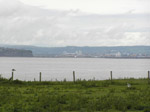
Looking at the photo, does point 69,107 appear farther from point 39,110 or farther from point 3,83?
point 3,83

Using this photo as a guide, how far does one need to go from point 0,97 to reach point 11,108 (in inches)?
209

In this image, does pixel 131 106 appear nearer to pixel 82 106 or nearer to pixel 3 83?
pixel 82 106

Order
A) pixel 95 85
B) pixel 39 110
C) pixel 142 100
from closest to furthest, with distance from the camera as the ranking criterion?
pixel 39 110, pixel 142 100, pixel 95 85

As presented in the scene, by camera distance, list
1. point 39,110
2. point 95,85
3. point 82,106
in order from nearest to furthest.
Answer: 1. point 39,110
2. point 82,106
3. point 95,85

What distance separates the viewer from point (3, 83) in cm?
3962

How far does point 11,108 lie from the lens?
20.0 m

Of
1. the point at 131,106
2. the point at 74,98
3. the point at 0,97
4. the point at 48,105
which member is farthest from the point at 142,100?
the point at 0,97

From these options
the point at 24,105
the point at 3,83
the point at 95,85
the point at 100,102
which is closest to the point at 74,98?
the point at 100,102

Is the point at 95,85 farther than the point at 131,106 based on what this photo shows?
Yes

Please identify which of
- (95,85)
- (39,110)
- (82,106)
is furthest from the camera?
(95,85)

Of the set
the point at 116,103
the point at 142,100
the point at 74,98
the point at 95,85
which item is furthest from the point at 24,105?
the point at 95,85

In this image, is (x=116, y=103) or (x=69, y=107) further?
(x=116, y=103)

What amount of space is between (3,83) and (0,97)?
14942 millimetres

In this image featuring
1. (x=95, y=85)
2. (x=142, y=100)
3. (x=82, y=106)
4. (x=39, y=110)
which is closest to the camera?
(x=39, y=110)
